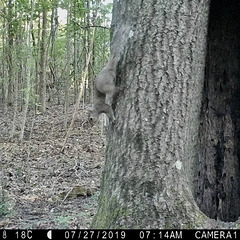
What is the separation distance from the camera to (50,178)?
8.16m

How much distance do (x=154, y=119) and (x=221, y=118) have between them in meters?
1.14

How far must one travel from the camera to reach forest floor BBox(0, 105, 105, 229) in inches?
218

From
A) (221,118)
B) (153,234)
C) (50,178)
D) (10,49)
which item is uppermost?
(10,49)

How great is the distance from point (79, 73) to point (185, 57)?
47.3ft

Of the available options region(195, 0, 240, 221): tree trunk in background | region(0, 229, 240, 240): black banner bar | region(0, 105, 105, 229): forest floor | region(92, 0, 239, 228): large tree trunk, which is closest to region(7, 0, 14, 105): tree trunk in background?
region(0, 105, 105, 229): forest floor

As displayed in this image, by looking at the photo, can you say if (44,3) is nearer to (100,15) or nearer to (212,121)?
(100,15)

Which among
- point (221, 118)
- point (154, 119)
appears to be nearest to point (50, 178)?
point (221, 118)

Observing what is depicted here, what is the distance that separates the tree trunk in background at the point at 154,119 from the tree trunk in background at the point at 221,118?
2.00ft

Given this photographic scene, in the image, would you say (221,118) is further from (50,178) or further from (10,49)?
(10,49)

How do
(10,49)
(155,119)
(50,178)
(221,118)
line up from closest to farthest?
(155,119) < (221,118) < (50,178) < (10,49)

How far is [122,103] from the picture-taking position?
11.7ft

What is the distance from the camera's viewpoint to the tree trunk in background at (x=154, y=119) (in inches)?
131

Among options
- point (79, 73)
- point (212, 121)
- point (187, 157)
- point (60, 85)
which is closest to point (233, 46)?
point (212, 121)

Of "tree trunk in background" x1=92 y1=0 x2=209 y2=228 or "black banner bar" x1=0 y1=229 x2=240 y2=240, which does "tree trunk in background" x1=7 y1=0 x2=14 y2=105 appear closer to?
"tree trunk in background" x1=92 y1=0 x2=209 y2=228
